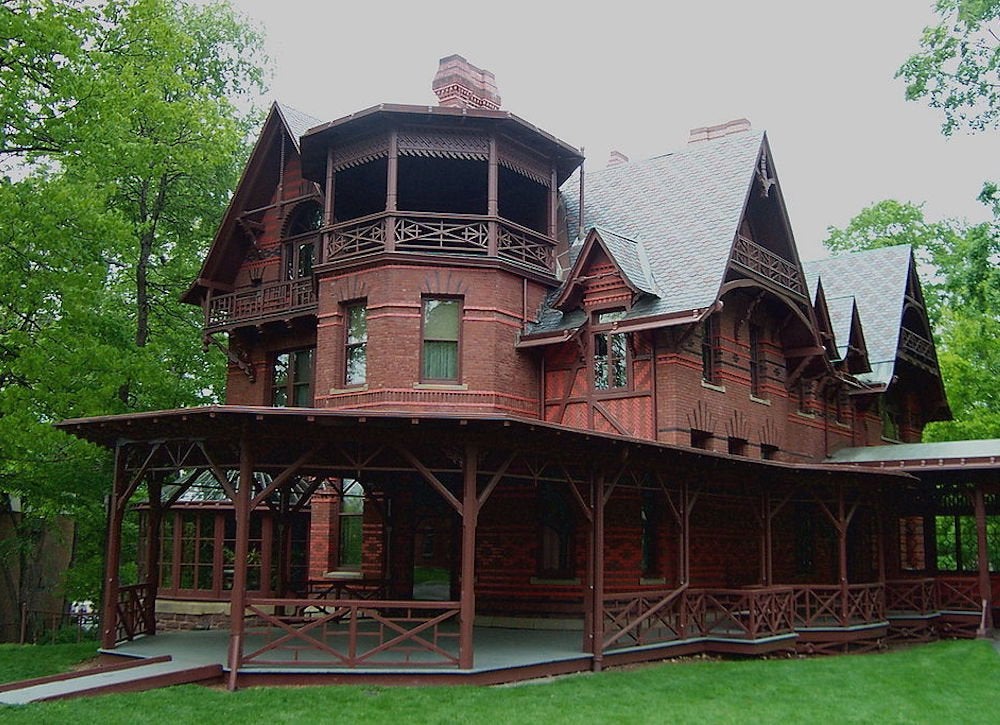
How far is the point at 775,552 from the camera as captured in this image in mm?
23344

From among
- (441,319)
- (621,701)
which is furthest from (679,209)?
(621,701)

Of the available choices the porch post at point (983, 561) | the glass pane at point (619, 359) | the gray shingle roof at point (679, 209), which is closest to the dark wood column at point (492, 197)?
the gray shingle roof at point (679, 209)

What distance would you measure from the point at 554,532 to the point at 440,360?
160 inches

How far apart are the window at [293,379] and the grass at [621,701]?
1105 centimetres

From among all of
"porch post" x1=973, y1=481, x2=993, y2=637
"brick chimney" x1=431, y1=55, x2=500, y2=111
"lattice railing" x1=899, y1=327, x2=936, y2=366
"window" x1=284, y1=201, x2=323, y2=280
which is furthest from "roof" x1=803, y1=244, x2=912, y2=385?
"window" x1=284, y1=201, x2=323, y2=280

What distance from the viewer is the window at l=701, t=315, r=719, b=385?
21375mm

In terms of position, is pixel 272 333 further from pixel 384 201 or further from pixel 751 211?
pixel 751 211

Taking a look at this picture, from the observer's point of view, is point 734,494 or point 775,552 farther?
point 775,552

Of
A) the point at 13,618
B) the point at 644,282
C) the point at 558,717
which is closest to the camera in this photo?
the point at 558,717

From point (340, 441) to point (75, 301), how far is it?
7.32m

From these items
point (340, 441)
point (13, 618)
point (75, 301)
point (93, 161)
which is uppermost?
point (93, 161)

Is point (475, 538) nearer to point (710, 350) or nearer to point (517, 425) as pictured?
point (517, 425)

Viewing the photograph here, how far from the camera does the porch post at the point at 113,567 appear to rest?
626 inches

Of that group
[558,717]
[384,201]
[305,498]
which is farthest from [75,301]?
[558,717]
